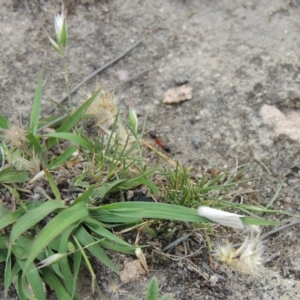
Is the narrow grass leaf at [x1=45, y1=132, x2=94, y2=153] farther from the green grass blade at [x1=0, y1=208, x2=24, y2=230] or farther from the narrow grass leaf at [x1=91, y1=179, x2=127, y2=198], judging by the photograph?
the green grass blade at [x1=0, y1=208, x2=24, y2=230]

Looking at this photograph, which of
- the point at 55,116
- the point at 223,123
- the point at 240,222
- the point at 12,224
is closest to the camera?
the point at 240,222

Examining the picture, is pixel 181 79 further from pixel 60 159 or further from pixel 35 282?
pixel 35 282

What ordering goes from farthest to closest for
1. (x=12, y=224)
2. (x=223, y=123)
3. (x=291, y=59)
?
(x=291, y=59), (x=223, y=123), (x=12, y=224)

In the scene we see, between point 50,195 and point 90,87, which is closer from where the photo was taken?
point 50,195

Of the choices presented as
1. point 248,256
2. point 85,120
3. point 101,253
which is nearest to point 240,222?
point 248,256

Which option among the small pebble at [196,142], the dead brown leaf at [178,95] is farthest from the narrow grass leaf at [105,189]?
the dead brown leaf at [178,95]

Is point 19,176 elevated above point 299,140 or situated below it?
above

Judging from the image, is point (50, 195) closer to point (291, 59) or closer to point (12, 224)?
point (12, 224)

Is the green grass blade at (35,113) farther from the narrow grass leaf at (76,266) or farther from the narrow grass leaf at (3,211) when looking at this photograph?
the narrow grass leaf at (76,266)

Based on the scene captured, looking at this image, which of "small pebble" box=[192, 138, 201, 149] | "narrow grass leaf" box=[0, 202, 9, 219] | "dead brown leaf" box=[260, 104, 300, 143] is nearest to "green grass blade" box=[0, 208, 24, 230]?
"narrow grass leaf" box=[0, 202, 9, 219]
